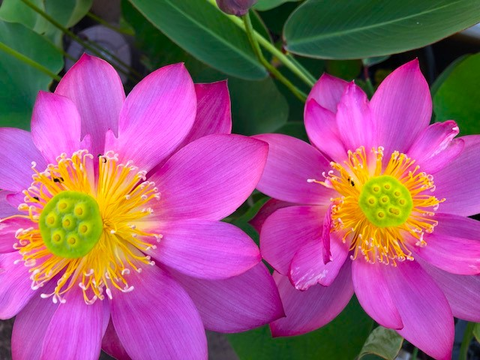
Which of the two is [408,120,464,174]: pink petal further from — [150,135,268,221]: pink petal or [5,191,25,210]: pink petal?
[5,191,25,210]: pink petal

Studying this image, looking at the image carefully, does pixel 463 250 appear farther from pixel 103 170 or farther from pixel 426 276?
pixel 103 170

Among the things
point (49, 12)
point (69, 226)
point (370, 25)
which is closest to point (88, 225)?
point (69, 226)

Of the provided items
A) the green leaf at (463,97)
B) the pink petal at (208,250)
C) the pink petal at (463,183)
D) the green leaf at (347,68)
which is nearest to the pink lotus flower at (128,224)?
the pink petal at (208,250)

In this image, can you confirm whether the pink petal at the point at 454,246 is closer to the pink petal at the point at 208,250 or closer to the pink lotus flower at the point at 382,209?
the pink lotus flower at the point at 382,209

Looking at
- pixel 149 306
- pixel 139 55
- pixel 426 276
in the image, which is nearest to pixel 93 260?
pixel 149 306

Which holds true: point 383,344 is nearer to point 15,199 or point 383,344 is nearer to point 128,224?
point 128,224
